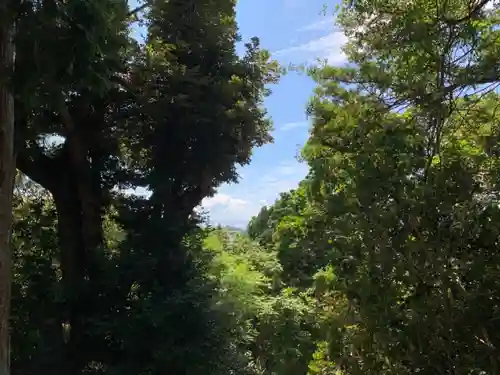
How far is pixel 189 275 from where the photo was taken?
186 inches

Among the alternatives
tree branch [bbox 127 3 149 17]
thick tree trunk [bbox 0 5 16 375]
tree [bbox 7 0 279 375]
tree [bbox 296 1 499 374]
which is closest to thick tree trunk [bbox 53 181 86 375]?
tree [bbox 7 0 279 375]

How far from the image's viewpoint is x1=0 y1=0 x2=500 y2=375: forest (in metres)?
2.94

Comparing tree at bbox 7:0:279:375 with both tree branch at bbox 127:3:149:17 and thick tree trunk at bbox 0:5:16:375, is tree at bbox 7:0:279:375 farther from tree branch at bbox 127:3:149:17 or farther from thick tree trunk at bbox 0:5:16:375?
thick tree trunk at bbox 0:5:16:375

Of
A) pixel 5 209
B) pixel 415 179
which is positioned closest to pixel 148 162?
pixel 5 209

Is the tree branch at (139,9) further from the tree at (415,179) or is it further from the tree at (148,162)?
the tree at (415,179)

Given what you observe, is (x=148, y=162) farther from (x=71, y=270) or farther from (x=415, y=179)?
(x=415, y=179)

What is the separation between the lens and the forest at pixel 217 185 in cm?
294

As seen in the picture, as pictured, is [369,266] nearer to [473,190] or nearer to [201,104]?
[473,190]

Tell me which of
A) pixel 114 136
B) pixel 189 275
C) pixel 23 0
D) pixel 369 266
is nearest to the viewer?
pixel 23 0

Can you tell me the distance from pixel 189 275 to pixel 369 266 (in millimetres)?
1973

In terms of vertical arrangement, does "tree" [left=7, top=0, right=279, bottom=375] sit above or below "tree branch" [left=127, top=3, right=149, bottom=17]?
below

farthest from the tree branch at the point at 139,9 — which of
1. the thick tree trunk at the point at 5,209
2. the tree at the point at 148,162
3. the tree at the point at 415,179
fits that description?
the tree at the point at 415,179

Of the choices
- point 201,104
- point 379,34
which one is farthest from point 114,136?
point 379,34

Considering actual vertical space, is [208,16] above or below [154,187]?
above
